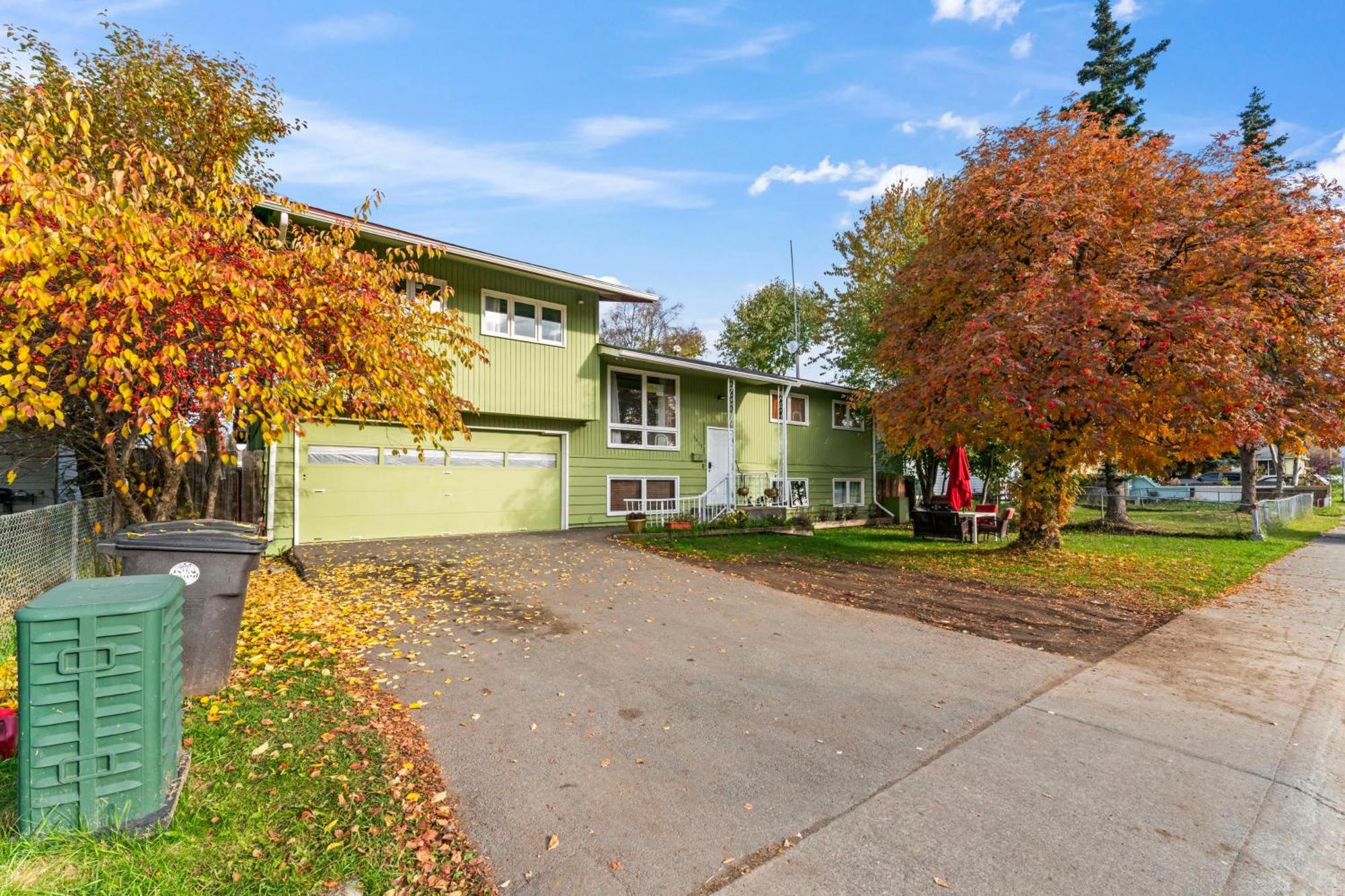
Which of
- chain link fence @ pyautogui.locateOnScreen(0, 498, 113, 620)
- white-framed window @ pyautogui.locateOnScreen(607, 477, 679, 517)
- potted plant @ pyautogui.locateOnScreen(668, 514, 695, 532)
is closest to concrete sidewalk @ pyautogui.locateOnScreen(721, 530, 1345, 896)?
chain link fence @ pyautogui.locateOnScreen(0, 498, 113, 620)

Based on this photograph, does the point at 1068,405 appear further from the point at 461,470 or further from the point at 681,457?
Answer: the point at 461,470

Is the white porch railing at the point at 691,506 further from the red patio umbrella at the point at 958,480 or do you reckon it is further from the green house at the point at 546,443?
the red patio umbrella at the point at 958,480

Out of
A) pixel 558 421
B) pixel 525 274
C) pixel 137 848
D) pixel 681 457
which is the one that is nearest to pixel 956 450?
pixel 681 457

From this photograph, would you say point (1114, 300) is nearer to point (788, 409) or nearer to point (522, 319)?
point (522, 319)

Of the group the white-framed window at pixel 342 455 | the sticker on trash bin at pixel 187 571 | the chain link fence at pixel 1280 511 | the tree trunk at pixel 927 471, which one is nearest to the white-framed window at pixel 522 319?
the white-framed window at pixel 342 455

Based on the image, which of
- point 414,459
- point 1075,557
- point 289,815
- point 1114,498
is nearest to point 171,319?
point 289,815

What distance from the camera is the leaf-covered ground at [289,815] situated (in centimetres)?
227

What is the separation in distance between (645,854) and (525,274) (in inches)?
456

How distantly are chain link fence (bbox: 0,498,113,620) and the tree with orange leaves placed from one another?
1035 cm

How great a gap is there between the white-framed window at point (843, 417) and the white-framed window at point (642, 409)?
6222mm

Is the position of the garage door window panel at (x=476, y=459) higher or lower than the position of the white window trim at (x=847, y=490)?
higher

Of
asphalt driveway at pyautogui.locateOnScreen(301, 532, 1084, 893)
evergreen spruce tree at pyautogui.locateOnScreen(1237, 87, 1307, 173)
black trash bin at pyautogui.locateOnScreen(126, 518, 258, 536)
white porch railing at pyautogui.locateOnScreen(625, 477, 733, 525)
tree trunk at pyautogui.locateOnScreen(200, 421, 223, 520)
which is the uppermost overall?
evergreen spruce tree at pyautogui.locateOnScreen(1237, 87, 1307, 173)

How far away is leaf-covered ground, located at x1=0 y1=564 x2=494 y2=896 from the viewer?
2266mm

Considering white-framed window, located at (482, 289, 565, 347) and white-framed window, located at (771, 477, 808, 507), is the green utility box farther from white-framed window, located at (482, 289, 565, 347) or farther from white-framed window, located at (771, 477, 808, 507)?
white-framed window, located at (771, 477, 808, 507)
